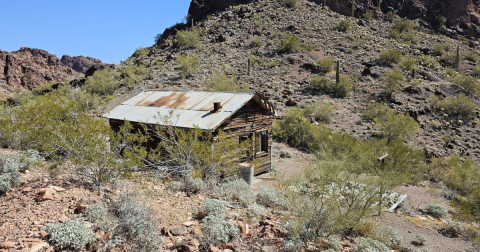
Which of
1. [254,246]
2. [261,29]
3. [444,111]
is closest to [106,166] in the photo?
[254,246]

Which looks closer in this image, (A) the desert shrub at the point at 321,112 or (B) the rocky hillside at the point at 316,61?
(B) the rocky hillside at the point at 316,61

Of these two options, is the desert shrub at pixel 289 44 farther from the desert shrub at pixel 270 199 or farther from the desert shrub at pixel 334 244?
the desert shrub at pixel 334 244

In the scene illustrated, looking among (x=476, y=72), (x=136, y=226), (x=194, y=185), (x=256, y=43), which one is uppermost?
(x=256, y=43)

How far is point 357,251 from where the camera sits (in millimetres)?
5570

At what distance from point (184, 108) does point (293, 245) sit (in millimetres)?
8109

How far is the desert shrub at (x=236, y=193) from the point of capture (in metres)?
8.08

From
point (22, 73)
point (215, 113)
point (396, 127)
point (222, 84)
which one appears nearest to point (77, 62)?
point (22, 73)

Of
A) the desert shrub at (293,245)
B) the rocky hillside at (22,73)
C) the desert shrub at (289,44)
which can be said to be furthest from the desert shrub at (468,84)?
the rocky hillside at (22,73)

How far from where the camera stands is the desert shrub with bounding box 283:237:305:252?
5410 millimetres

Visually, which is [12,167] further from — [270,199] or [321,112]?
[321,112]

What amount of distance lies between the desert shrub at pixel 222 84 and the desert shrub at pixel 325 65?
9202 millimetres

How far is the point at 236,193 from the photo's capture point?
8570 mm

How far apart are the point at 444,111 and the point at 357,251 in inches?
936

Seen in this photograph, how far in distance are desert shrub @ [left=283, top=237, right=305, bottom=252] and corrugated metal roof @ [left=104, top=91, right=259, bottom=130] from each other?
511 cm
